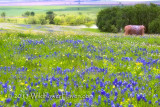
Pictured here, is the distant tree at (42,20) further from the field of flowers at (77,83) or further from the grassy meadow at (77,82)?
the field of flowers at (77,83)

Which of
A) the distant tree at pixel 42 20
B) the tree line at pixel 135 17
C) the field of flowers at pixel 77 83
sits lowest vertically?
the distant tree at pixel 42 20

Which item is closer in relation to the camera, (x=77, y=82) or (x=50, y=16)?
(x=77, y=82)

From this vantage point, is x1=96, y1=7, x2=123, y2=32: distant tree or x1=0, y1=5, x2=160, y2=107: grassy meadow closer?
x1=0, y1=5, x2=160, y2=107: grassy meadow

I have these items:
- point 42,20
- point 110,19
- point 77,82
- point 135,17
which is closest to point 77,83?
point 77,82

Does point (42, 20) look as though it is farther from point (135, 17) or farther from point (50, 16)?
point (135, 17)

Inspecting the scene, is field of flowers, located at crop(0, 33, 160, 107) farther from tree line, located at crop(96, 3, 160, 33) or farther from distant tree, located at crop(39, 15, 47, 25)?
distant tree, located at crop(39, 15, 47, 25)

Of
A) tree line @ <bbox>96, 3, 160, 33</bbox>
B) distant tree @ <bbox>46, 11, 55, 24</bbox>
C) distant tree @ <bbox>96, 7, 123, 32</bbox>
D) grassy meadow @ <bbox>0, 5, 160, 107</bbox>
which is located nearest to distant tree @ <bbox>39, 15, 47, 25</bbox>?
distant tree @ <bbox>46, 11, 55, 24</bbox>

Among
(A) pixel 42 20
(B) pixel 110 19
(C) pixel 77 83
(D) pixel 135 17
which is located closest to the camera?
(C) pixel 77 83

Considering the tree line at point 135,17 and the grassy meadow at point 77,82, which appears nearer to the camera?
the grassy meadow at point 77,82

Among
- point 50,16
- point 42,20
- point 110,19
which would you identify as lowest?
point 42,20

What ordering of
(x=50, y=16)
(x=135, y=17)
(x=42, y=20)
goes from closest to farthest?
1. (x=135, y=17)
2. (x=42, y=20)
3. (x=50, y=16)

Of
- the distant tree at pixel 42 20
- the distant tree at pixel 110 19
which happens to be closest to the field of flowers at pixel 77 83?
the distant tree at pixel 110 19

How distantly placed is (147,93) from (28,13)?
80853mm

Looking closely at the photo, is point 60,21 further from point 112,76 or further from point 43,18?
point 112,76
